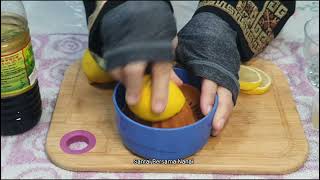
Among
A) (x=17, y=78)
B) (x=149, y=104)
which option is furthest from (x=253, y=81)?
(x=17, y=78)

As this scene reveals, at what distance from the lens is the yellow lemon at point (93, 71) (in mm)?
645

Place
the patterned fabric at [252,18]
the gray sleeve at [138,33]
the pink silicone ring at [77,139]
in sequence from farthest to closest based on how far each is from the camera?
the patterned fabric at [252,18], the pink silicone ring at [77,139], the gray sleeve at [138,33]

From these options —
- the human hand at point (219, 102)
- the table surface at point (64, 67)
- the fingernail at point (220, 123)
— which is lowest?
the table surface at point (64, 67)

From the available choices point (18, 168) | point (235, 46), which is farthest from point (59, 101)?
point (235, 46)

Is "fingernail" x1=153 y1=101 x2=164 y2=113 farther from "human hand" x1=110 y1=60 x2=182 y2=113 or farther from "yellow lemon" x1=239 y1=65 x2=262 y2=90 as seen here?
"yellow lemon" x1=239 y1=65 x2=262 y2=90

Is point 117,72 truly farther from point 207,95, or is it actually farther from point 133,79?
point 207,95

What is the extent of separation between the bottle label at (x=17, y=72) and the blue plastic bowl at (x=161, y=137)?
0.11 m

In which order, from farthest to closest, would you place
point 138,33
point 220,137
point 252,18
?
point 252,18 < point 220,137 < point 138,33

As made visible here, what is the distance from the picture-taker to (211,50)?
607mm

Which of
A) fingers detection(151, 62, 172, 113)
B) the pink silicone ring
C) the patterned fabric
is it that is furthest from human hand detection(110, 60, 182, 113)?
the patterned fabric

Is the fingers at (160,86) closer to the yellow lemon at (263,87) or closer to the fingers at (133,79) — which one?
the fingers at (133,79)

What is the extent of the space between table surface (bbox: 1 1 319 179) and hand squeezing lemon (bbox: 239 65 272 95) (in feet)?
0.16

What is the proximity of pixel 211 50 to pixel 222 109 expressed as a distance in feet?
0.27

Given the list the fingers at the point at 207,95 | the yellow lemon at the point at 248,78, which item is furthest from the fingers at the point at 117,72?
the yellow lemon at the point at 248,78
